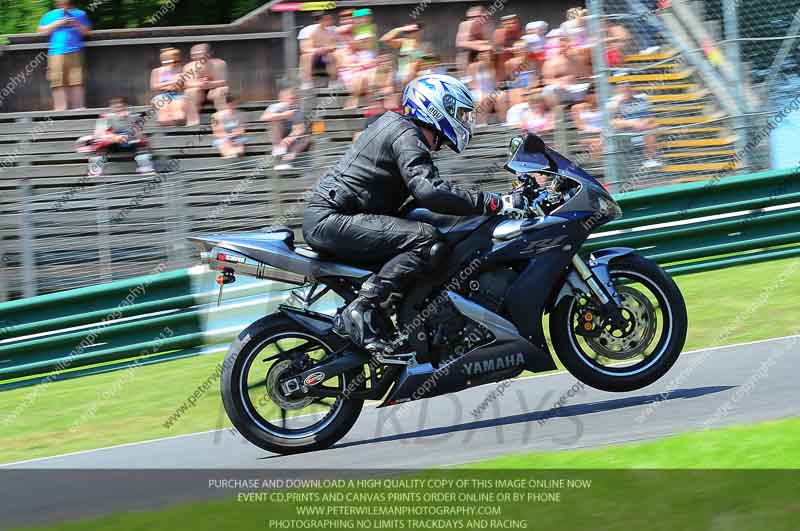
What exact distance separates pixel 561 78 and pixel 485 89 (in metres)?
1.20

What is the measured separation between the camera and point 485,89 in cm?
1388

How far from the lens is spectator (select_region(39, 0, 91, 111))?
50.0 ft

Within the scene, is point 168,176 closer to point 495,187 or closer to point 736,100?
point 495,187

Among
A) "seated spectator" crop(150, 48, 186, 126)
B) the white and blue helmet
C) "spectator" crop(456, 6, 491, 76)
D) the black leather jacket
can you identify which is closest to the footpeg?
the black leather jacket

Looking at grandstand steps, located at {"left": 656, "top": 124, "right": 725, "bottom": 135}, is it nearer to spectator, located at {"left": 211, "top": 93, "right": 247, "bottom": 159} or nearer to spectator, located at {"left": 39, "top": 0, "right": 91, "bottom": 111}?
spectator, located at {"left": 211, "top": 93, "right": 247, "bottom": 159}

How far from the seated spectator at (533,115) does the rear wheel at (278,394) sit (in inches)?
239

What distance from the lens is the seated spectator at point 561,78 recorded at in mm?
12648

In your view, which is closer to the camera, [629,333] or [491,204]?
[491,204]

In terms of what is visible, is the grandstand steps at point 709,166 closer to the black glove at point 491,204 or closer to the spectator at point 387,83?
the spectator at point 387,83

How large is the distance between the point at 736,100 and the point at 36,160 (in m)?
8.29

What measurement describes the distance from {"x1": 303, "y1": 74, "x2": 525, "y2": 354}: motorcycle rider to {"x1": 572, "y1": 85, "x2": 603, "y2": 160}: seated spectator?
4.93 m
